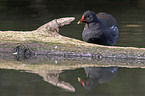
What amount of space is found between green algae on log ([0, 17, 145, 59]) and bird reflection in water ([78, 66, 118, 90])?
0.59 metres

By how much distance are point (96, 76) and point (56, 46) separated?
4.82 feet

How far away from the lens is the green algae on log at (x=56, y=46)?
22.6 ft

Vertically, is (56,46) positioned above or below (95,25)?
below

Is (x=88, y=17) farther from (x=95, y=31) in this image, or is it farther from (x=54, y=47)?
(x=54, y=47)

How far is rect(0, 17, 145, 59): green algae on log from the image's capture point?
688cm

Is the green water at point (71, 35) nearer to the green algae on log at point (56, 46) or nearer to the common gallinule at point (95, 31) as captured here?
the green algae on log at point (56, 46)

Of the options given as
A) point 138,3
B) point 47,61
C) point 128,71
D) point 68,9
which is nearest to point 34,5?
point 68,9

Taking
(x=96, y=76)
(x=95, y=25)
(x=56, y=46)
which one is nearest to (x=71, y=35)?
(x=95, y=25)

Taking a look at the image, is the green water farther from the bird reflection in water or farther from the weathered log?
the weathered log

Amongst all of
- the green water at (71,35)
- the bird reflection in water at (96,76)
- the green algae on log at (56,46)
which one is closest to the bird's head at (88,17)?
the green algae on log at (56,46)

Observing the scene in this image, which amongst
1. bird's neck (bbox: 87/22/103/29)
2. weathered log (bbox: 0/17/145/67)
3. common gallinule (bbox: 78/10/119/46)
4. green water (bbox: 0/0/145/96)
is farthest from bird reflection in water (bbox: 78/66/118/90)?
bird's neck (bbox: 87/22/103/29)

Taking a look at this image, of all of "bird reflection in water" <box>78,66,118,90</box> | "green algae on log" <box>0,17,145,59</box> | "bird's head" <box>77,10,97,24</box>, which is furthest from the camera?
"bird's head" <box>77,10,97,24</box>

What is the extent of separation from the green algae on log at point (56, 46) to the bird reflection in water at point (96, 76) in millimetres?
587

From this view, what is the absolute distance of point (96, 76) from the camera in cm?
590
